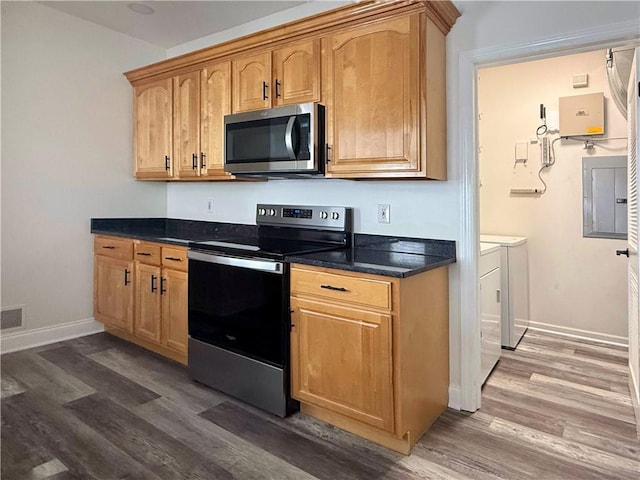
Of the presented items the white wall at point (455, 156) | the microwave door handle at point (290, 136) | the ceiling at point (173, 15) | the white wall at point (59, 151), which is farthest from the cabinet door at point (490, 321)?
the white wall at point (59, 151)

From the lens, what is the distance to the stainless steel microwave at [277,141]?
2438 millimetres

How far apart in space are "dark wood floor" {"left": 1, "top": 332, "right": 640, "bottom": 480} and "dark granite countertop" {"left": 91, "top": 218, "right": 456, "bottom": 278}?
2.79 feet

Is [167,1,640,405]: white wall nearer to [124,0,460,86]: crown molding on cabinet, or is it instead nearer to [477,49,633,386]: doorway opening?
[124,0,460,86]: crown molding on cabinet

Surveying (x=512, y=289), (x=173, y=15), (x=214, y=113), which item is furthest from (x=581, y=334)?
(x=173, y=15)

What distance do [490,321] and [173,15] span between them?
3217 millimetres

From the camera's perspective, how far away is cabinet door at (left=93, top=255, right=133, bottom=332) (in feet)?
10.8

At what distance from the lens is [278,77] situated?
105 inches

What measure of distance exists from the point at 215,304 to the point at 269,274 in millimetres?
505

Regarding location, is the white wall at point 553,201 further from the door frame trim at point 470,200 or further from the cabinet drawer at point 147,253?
the cabinet drawer at point 147,253

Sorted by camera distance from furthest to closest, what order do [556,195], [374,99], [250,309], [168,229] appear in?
[168,229] < [556,195] < [250,309] < [374,99]

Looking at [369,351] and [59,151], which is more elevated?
[59,151]

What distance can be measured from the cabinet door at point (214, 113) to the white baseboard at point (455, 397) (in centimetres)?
204

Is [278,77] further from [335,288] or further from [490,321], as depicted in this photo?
[490,321]

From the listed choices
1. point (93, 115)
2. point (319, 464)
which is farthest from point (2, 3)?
point (319, 464)
